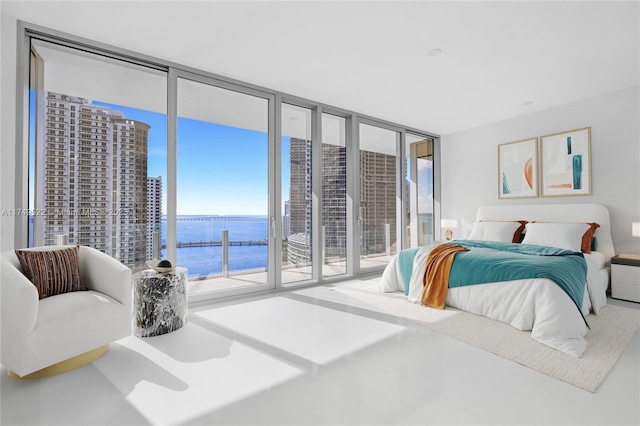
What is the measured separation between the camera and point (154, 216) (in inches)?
135

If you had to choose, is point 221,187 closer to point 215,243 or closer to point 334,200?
point 215,243

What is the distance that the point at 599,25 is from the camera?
8.95 feet

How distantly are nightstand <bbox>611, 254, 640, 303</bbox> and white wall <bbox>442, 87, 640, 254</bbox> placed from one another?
60 centimetres

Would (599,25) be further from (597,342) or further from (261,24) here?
(261,24)

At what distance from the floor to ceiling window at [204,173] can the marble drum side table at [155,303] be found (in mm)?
767

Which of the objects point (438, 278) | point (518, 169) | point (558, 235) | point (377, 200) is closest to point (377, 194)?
point (377, 200)

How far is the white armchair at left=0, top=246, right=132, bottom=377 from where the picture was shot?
1832mm

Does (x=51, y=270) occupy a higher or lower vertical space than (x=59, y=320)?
higher

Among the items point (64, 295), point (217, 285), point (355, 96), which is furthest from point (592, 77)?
point (64, 295)

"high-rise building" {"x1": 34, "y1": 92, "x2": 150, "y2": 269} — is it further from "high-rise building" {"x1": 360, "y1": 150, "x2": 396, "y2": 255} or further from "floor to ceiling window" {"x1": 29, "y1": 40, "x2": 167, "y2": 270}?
"high-rise building" {"x1": 360, "y1": 150, "x2": 396, "y2": 255}

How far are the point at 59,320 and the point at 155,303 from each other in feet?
2.44

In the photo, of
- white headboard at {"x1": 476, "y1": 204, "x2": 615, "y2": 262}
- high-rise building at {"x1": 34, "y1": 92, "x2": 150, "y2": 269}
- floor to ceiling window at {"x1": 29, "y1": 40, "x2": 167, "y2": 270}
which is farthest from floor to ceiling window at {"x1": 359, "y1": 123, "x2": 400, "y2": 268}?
high-rise building at {"x1": 34, "y1": 92, "x2": 150, "y2": 269}

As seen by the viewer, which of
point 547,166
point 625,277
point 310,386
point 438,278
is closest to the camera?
point 310,386

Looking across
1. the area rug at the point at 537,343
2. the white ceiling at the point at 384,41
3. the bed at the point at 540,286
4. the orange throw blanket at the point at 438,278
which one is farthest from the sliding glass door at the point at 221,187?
the orange throw blanket at the point at 438,278
